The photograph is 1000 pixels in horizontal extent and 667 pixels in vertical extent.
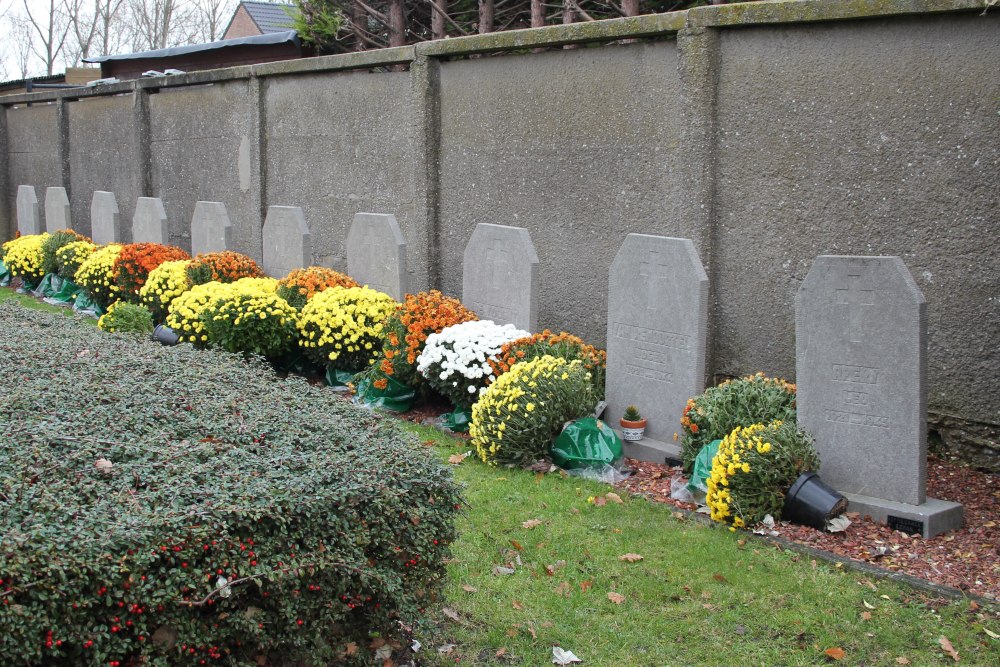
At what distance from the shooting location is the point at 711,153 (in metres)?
7.84

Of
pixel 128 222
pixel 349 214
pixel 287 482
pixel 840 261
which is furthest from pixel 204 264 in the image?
pixel 287 482

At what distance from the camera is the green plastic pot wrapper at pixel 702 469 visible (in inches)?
245

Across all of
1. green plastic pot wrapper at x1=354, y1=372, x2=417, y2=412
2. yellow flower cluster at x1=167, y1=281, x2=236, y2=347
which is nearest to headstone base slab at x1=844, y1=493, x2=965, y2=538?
green plastic pot wrapper at x1=354, y1=372, x2=417, y2=412

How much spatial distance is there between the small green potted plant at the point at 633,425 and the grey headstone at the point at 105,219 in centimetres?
1043

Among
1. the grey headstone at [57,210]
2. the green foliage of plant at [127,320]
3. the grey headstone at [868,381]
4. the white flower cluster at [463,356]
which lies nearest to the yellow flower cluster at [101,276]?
the green foliage of plant at [127,320]

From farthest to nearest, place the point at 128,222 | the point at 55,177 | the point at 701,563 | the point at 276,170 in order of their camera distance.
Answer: the point at 55,177 → the point at 128,222 → the point at 276,170 → the point at 701,563

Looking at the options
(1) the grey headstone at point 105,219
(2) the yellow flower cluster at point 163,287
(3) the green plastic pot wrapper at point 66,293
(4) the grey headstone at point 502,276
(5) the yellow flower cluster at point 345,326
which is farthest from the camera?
(1) the grey headstone at point 105,219

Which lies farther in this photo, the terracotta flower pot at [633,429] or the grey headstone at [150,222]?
the grey headstone at [150,222]

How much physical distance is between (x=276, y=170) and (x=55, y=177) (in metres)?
7.44

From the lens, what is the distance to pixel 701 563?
211 inches

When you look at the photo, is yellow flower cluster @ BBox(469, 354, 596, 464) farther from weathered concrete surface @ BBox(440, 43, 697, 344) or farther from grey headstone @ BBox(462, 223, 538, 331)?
weathered concrete surface @ BBox(440, 43, 697, 344)

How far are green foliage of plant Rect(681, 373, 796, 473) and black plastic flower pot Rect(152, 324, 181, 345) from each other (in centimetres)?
551

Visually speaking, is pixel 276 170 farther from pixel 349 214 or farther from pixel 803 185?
pixel 803 185

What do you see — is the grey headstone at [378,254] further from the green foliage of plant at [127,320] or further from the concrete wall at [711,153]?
the green foliage of plant at [127,320]
